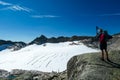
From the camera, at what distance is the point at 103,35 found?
21.8 meters

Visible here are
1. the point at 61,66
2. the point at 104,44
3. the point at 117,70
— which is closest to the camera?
the point at 117,70

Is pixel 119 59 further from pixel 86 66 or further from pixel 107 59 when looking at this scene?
pixel 86 66

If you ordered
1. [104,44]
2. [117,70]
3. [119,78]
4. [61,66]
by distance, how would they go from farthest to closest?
[61,66], [104,44], [117,70], [119,78]

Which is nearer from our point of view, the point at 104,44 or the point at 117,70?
the point at 117,70

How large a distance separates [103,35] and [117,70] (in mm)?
3733

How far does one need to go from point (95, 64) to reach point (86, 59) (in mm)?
1847

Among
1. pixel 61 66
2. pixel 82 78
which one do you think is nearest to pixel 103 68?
pixel 82 78

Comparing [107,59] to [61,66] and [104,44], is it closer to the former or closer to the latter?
[104,44]

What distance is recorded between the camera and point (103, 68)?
64.7ft

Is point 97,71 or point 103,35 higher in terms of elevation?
point 103,35

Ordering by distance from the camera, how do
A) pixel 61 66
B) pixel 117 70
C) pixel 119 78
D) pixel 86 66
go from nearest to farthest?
1. pixel 119 78
2. pixel 117 70
3. pixel 86 66
4. pixel 61 66

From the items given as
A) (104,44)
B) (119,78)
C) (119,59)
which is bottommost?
(119,78)

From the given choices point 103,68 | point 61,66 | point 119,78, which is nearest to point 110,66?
point 103,68

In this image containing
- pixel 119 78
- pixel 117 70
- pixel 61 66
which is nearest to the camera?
pixel 119 78
